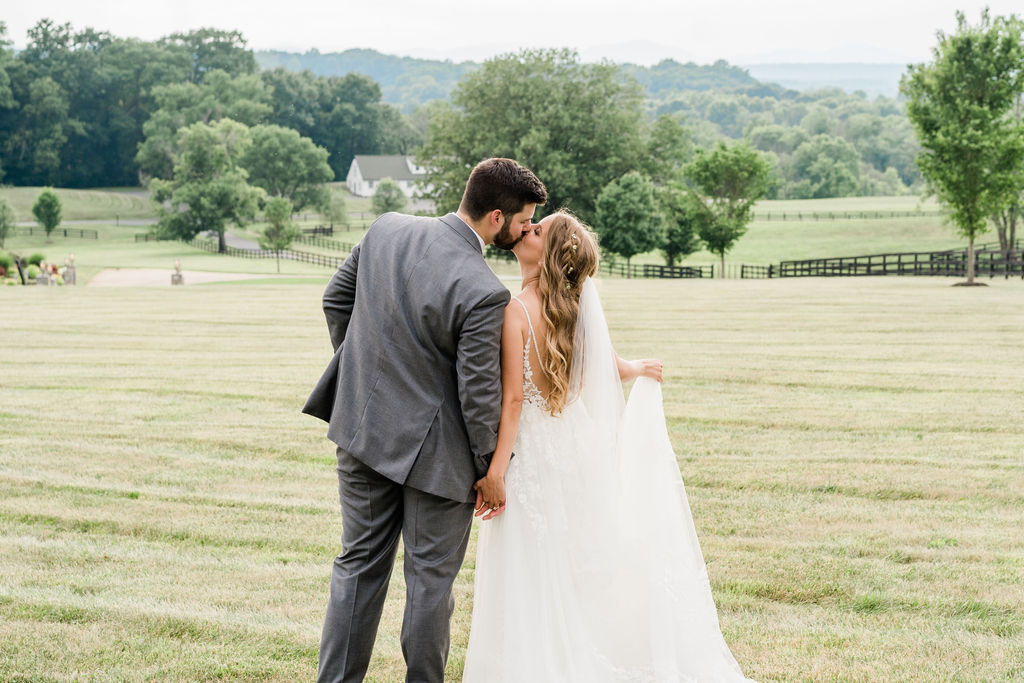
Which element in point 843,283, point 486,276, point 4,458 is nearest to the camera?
point 486,276

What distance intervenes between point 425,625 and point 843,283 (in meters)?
33.7

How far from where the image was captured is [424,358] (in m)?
3.75

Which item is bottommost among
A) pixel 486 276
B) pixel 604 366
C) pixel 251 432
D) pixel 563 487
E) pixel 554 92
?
pixel 251 432

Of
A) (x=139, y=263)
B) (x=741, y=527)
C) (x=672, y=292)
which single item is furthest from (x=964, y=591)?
(x=139, y=263)

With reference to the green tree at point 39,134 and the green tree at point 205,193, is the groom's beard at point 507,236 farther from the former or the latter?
the green tree at point 39,134

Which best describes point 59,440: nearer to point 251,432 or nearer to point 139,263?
point 251,432

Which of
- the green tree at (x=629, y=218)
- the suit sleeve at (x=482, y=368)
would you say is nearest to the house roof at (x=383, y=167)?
the green tree at (x=629, y=218)

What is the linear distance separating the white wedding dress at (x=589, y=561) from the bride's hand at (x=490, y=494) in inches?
4.5

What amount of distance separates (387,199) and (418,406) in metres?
79.6

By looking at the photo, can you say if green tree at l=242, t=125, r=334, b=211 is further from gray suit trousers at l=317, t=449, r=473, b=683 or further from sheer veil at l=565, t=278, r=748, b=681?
gray suit trousers at l=317, t=449, r=473, b=683

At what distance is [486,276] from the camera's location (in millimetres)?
3662

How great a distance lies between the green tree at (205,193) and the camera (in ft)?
233

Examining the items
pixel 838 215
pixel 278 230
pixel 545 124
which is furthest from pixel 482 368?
pixel 838 215

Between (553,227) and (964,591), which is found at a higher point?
(553,227)
